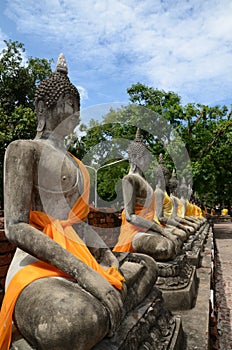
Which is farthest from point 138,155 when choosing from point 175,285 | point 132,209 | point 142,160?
point 175,285

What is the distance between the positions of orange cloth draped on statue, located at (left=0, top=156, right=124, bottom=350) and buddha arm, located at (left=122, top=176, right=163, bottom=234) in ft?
5.77

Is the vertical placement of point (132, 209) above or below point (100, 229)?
above

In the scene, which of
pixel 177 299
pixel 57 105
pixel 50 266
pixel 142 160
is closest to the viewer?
pixel 50 266

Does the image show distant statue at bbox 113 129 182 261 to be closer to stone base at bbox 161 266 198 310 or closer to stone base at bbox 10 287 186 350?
stone base at bbox 161 266 198 310

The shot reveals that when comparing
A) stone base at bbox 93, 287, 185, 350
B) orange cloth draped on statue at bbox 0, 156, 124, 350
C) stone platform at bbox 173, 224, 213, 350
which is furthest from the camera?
stone platform at bbox 173, 224, 213, 350

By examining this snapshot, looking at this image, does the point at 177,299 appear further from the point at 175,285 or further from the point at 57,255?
the point at 57,255

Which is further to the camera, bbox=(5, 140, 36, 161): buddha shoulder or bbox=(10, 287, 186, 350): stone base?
bbox=(5, 140, 36, 161): buddha shoulder

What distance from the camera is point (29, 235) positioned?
216cm

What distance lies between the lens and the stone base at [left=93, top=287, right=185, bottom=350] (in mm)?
2119

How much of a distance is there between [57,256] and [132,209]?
2.51 meters

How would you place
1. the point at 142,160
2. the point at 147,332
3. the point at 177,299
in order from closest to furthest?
the point at 147,332 < the point at 177,299 < the point at 142,160

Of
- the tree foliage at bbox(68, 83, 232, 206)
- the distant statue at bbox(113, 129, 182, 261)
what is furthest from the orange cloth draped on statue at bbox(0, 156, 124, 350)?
the tree foliage at bbox(68, 83, 232, 206)

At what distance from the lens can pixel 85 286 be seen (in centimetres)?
199

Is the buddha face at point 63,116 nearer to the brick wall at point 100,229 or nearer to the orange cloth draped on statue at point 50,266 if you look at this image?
the orange cloth draped on statue at point 50,266
